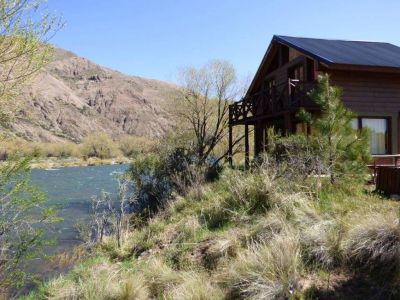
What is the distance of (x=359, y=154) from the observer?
35.9 feet

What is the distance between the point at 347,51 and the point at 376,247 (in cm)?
1409

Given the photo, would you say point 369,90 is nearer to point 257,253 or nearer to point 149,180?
point 149,180

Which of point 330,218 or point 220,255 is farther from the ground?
point 330,218

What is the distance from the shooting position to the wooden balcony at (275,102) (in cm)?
1577

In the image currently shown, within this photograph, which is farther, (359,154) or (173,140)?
(173,140)

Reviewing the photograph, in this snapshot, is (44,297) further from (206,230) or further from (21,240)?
(206,230)

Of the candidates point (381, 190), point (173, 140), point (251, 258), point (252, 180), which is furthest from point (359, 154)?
point (173, 140)

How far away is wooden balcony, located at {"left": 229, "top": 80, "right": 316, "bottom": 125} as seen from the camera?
15766 mm

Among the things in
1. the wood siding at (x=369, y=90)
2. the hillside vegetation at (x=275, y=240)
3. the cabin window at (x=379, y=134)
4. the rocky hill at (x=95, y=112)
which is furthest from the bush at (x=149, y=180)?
the rocky hill at (x=95, y=112)

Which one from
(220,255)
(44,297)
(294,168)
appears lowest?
A: (44,297)

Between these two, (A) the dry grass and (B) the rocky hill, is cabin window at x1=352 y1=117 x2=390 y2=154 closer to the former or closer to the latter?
(A) the dry grass

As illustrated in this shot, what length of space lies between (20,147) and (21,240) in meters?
1.60

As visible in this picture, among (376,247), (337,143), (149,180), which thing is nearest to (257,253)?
(376,247)

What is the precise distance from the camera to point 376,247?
579 centimetres
